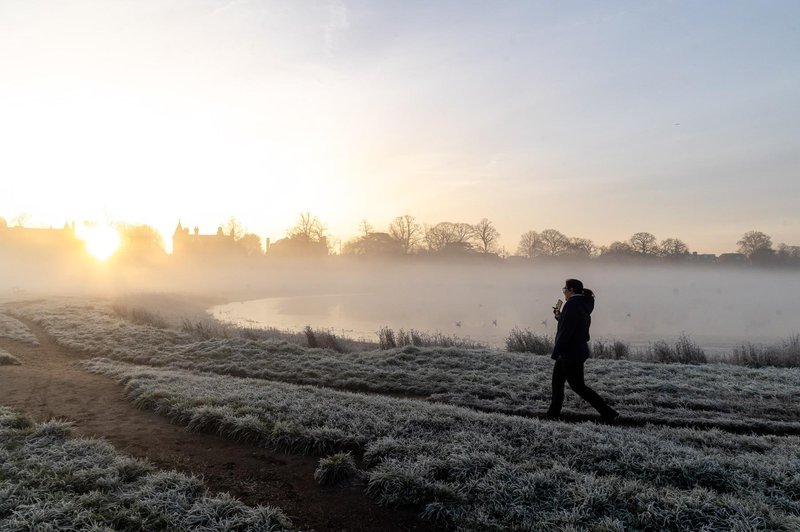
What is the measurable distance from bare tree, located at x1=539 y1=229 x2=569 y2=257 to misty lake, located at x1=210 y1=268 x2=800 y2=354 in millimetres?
21868

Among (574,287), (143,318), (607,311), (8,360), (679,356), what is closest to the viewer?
(574,287)

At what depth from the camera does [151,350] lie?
1360 centimetres

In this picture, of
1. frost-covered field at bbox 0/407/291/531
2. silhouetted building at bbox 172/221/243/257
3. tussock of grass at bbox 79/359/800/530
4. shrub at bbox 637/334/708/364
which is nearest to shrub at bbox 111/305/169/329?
tussock of grass at bbox 79/359/800/530

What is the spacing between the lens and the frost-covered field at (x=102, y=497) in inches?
163

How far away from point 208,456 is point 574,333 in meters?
5.74

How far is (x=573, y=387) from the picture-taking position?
751 cm

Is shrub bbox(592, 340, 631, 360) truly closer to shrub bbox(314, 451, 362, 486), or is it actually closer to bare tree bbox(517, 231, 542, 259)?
shrub bbox(314, 451, 362, 486)

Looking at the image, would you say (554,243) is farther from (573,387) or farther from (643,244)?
(573,387)

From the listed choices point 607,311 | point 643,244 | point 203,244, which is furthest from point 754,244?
point 203,244

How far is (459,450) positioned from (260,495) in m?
2.33

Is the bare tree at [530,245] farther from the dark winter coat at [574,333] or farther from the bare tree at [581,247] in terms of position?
the dark winter coat at [574,333]

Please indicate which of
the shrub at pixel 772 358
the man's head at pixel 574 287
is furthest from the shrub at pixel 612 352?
the man's head at pixel 574 287

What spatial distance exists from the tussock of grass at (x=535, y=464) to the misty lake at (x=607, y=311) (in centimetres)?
1454

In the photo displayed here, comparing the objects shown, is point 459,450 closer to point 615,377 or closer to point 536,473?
point 536,473
